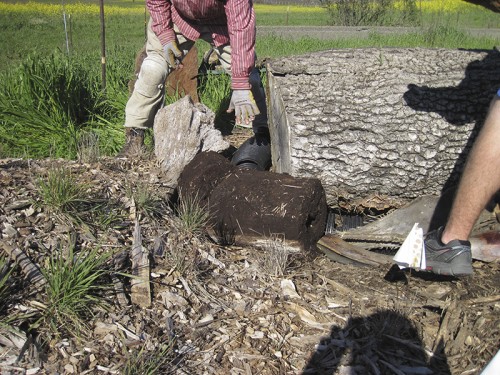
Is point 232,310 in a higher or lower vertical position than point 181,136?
lower

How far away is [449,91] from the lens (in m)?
3.59

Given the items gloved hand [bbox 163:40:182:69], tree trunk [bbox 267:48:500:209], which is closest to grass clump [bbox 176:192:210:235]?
tree trunk [bbox 267:48:500:209]

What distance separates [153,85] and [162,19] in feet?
1.70

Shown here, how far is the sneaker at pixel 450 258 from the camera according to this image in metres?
2.85

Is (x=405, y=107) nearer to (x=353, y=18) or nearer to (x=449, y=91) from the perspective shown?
(x=449, y=91)

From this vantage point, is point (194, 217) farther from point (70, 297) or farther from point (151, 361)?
point (151, 361)

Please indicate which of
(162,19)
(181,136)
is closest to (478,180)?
(181,136)

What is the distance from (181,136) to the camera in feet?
13.1

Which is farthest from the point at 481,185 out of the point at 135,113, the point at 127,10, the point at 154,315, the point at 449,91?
the point at 127,10

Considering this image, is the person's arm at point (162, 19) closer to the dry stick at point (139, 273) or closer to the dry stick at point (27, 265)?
the dry stick at point (139, 273)

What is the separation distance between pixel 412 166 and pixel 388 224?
1.33 ft

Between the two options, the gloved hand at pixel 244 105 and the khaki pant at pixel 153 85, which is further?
the khaki pant at pixel 153 85

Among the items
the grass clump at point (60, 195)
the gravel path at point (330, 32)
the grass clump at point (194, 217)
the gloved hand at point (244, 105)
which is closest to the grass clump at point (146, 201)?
the grass clump at point (194, 217)

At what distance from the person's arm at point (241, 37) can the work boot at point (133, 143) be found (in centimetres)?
98
